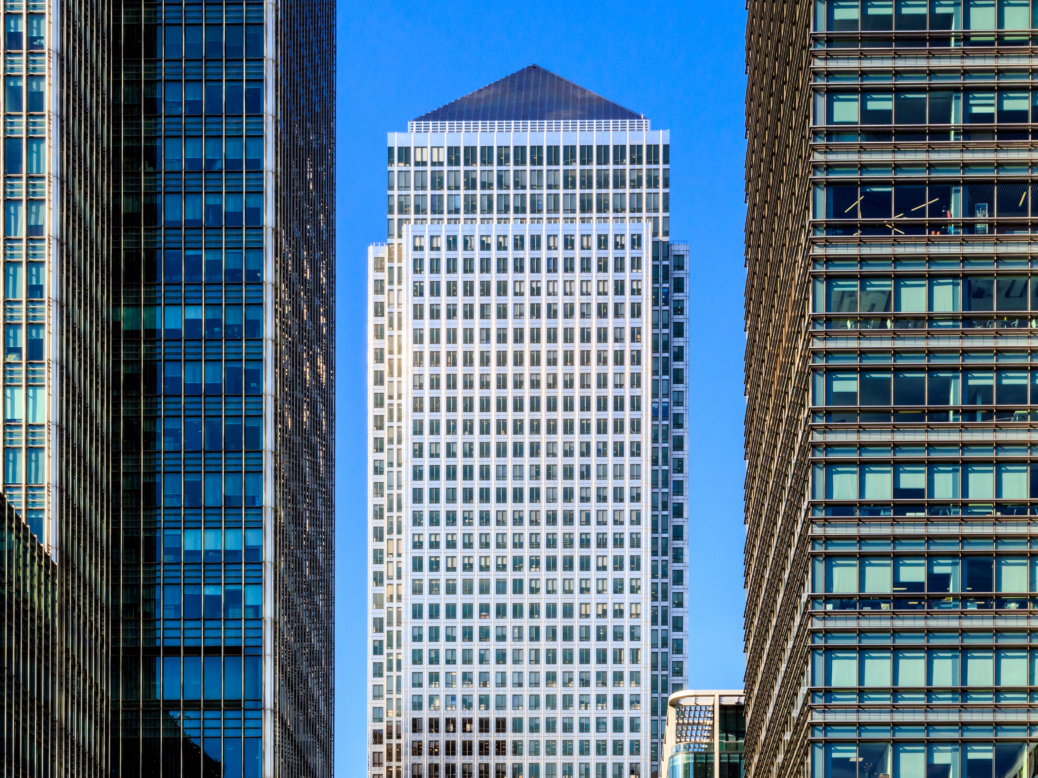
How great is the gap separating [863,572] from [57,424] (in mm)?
55961

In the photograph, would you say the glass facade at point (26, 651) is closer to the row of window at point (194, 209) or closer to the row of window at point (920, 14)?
the row of window at point (194, 209)

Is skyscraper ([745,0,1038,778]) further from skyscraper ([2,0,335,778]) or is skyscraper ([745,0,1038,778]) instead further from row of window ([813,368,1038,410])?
skyscraper ([2,0,335,778])

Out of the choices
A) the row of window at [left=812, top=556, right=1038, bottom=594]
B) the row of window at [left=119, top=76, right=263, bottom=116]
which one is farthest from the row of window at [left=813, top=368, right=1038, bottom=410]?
the row of window at [left=119, top=76, right=263, bottom=116]

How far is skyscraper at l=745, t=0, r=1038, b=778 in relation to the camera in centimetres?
8981

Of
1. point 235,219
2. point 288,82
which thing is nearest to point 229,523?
point 235,219

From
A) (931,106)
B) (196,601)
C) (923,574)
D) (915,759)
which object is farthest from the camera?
(196,601)

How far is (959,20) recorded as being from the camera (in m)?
95.9

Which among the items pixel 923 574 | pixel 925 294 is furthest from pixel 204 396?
pixel 923 574

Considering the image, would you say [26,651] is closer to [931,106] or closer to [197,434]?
[197,434]

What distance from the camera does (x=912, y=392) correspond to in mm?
93562

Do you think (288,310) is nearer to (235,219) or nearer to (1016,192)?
(235,219)

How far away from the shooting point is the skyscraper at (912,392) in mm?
89812

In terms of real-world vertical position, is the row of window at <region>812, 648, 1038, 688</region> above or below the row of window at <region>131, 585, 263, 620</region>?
above

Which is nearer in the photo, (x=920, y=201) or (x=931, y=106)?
(x=920, y=201)
